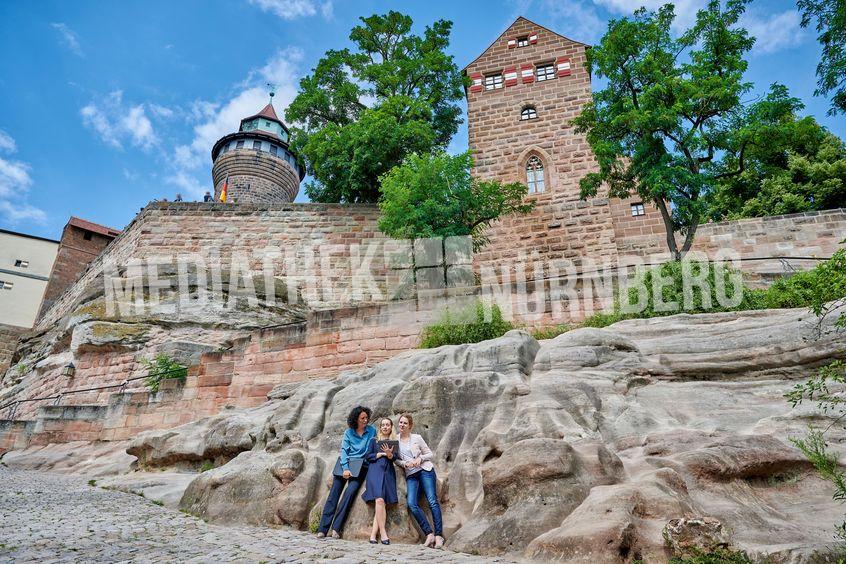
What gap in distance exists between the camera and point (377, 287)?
17250 millimetres

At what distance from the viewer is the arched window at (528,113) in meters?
18.2

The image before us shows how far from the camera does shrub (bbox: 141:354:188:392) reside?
11617 mm

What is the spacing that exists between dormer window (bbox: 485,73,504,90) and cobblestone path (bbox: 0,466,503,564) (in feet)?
53.5

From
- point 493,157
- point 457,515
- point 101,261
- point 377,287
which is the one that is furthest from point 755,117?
point 101,261

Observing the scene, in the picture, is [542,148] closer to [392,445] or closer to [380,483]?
[392,445]

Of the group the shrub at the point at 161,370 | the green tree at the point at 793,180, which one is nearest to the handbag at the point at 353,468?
the shrub at the point at 161,370

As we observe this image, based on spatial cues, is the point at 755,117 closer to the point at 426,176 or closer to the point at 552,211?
the point at 552,211

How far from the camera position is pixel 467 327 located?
9.55 m

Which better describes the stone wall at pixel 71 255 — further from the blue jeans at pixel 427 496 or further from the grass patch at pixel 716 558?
the grass patch at pixel 716 558

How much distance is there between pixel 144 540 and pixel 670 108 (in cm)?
1254

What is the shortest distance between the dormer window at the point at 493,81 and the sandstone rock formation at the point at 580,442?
13038 millimetres

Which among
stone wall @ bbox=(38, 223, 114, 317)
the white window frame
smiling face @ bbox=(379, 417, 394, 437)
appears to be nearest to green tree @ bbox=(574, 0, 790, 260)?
the white window frame

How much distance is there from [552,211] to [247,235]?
30.9ft

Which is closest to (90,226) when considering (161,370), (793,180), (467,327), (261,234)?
(261,234)
